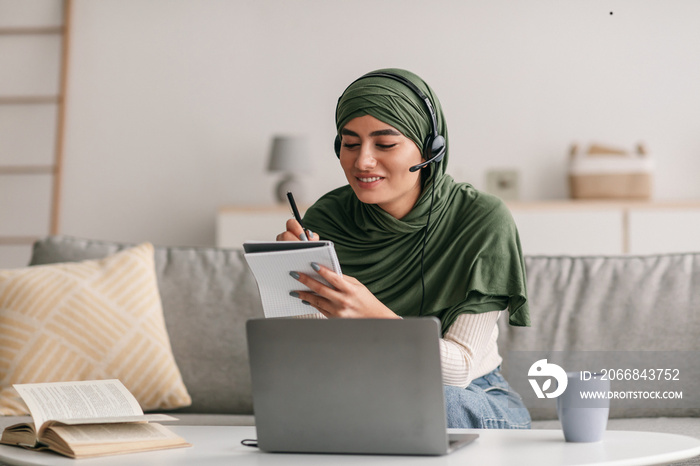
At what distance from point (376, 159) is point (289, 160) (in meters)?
2.31

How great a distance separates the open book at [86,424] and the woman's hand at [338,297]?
29cm

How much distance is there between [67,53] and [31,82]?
10.4 inches

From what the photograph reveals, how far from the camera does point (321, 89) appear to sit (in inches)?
161

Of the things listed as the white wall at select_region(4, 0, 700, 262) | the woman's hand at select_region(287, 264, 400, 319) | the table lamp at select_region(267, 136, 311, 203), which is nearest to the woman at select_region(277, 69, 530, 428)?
the woman's hand at select_region(287, 264, 400, 319)

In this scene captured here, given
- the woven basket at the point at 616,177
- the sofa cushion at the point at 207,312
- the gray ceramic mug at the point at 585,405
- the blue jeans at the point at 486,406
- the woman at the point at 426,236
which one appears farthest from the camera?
the woven basket at the point at 616,177

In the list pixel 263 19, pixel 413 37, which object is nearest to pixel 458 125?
pixel 413 37

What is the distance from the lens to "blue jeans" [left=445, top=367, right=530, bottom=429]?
4.44 ft

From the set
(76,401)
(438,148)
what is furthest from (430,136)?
(76,401)

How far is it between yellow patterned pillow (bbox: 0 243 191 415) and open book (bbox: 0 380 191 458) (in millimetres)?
719

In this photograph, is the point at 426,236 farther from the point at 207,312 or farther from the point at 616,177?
the point at 616,177

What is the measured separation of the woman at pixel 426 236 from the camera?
1.50 m

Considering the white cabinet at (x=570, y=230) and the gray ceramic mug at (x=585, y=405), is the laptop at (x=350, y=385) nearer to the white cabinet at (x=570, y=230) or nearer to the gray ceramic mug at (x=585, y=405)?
the gray ceramic mug at (x=585, y=405)

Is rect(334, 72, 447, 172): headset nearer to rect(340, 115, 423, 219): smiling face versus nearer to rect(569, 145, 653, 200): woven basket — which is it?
rect(340, 115, 423, 219): smiling face

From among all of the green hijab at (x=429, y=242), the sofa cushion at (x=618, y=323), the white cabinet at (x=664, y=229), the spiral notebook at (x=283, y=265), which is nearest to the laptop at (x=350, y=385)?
the spiral notebook at (x=283, y=265)
